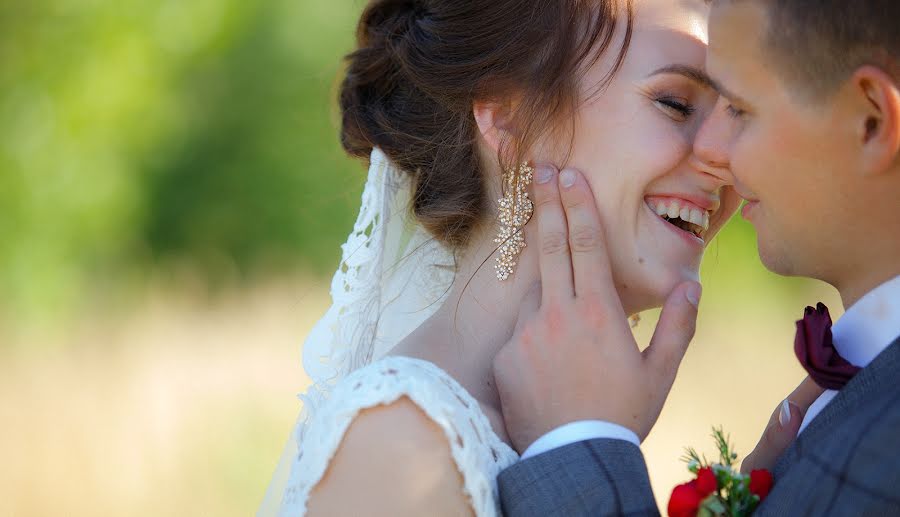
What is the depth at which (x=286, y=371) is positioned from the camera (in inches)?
267

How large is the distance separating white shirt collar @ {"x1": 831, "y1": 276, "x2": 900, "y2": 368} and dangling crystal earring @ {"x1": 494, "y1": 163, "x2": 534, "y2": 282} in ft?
3.09

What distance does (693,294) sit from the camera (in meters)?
2.75

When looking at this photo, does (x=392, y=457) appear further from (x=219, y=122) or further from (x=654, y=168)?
(x=219, y=122)

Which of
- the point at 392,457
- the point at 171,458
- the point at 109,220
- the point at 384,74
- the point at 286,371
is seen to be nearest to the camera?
the point at 392,457

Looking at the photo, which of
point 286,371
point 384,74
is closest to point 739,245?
point 286,371

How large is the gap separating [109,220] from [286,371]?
175 inches

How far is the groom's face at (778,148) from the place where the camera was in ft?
7.45

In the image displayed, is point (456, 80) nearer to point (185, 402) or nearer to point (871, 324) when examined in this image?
point (871, 324)

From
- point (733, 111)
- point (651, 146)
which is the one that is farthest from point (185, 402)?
point (733, 111)

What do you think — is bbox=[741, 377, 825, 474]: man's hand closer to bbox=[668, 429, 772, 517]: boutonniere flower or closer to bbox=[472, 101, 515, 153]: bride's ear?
bbox=[668, 429, 772, 517]: boutonniere flower

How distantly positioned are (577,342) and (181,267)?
7.18 meters

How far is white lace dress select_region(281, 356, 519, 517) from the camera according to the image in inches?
92.7

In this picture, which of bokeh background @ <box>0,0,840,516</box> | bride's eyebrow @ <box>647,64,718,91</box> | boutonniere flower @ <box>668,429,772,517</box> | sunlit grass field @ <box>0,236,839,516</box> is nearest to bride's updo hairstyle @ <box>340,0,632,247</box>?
bride's eyebrow @ <box>647,64,718,91</box>

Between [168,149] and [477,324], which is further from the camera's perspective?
[168,149]
